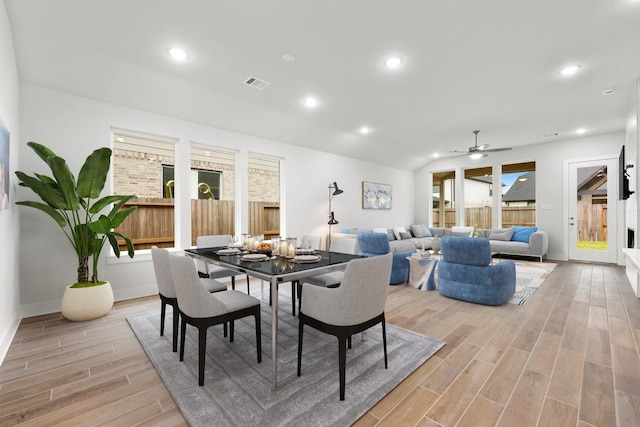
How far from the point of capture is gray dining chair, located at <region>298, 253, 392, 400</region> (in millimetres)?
1702

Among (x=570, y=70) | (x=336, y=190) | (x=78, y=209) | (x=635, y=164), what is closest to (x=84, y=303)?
(x=78, y=209)

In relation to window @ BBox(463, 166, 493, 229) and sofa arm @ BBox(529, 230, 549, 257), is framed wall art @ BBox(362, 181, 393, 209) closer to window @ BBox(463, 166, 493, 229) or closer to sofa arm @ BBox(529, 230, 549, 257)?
window @ BBox(463, 166, 493, 229)

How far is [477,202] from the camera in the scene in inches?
340

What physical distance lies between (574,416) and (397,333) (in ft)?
4.15

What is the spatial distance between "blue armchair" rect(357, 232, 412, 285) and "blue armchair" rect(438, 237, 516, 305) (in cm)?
79

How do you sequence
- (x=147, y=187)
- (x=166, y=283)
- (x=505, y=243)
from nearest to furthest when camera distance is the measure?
(x=166, y=283), (x=147, y=187), (x=505, y=243)

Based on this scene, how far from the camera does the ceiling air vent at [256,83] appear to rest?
140 inches

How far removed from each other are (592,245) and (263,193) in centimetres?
746

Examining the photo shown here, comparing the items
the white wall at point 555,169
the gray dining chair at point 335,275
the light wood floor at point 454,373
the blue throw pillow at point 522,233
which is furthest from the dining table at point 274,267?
the white wall at point 555,169

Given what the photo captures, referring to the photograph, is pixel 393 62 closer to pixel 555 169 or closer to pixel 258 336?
pixel 258 336

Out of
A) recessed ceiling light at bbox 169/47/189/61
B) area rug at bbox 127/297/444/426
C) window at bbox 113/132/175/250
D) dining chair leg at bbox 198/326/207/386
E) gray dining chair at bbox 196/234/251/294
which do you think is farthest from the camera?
window at bbox 113/132/175/250

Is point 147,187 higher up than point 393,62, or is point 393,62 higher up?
point 393,62

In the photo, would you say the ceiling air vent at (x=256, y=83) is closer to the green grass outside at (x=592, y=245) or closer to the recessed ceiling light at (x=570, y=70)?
the recessed ceiling light at (x=570, y=70)

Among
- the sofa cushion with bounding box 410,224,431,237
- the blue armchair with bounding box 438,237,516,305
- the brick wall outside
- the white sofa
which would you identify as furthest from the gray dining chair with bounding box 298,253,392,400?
the sofa cushion with bounding box 410,224,431,237
